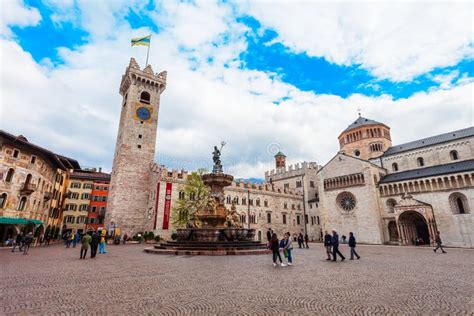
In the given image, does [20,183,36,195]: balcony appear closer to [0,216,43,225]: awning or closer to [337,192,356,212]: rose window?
[0,216,43,225]: awning

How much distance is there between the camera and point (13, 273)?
1009 centimetres

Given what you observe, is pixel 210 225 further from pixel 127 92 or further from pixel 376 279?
pixel 127 92

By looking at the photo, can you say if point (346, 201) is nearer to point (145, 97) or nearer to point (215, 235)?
point (215, 235)

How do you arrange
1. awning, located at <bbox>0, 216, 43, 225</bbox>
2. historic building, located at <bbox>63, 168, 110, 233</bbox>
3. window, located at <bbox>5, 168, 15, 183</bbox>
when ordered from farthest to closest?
1. historic building, located at <bbox>63, 168, 110, 233</bbox>
2. window, located at <bbox>5, 168, 15, 183</bbox>
3. awning, located at <bbox>0, 216, 43, 225</bbox>

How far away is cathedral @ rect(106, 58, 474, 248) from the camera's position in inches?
1435

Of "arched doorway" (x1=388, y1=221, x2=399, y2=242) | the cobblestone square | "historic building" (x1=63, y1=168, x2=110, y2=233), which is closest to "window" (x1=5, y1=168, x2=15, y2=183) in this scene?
the cobblestone square

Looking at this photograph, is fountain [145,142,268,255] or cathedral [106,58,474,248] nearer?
fountain [145,142,268,255]

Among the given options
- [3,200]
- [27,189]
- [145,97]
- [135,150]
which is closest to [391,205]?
[135,150]

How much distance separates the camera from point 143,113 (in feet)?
159

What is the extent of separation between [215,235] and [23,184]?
24.1m

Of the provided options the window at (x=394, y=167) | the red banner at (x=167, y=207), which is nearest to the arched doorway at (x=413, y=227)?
the window at (x=394, y=167)

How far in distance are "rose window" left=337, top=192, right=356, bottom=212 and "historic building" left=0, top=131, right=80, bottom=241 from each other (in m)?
45.9

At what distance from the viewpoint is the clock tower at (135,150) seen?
42.2m

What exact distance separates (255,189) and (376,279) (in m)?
42.0
